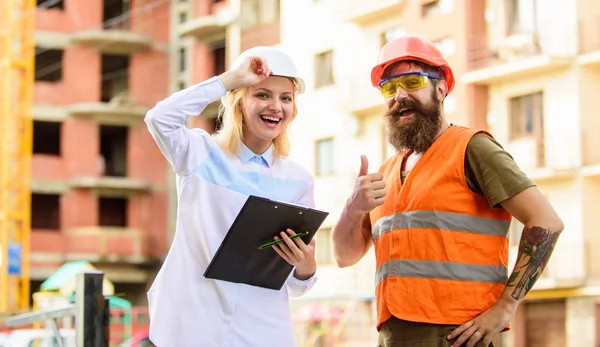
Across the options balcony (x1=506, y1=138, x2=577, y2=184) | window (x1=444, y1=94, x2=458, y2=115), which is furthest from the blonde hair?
window (x1=444, y1=94, x2=458, y2=115)

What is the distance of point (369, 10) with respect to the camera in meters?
29.1

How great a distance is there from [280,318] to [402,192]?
682 millimetres

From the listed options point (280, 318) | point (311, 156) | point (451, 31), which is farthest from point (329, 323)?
point (280, 318)

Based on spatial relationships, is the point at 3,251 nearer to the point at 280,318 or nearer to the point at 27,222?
the point at 27,222

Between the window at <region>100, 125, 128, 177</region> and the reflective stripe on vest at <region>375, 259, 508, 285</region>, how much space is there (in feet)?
118

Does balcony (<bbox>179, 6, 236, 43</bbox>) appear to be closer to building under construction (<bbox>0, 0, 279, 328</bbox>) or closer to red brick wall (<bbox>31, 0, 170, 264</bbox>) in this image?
building under construction (<bbox>0, 0, 279, 328</bbox>)

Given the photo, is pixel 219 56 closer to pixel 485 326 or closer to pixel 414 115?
pixel 414 115

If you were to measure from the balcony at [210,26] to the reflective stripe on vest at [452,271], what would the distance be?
32748mm

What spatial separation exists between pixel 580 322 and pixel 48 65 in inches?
912

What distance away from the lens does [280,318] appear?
14.2 ft

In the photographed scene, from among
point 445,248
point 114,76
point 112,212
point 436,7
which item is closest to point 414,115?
point 445,248

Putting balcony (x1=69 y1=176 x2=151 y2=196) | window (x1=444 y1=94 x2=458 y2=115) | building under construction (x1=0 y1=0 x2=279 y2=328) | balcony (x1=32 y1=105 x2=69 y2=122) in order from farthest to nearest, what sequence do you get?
balcony (x1=32 y1=105 x2=69 y2=122), balcony (x1=69 y1=176 x2=151 y2=196), building under construction (x1=0 y1=0 x2=279 y2=328), window (x1=444 y1=94 x2=458 y2=115)

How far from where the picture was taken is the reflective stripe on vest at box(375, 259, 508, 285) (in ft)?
13.4

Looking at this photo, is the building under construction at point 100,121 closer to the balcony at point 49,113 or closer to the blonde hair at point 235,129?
the balcony at point 49,113
